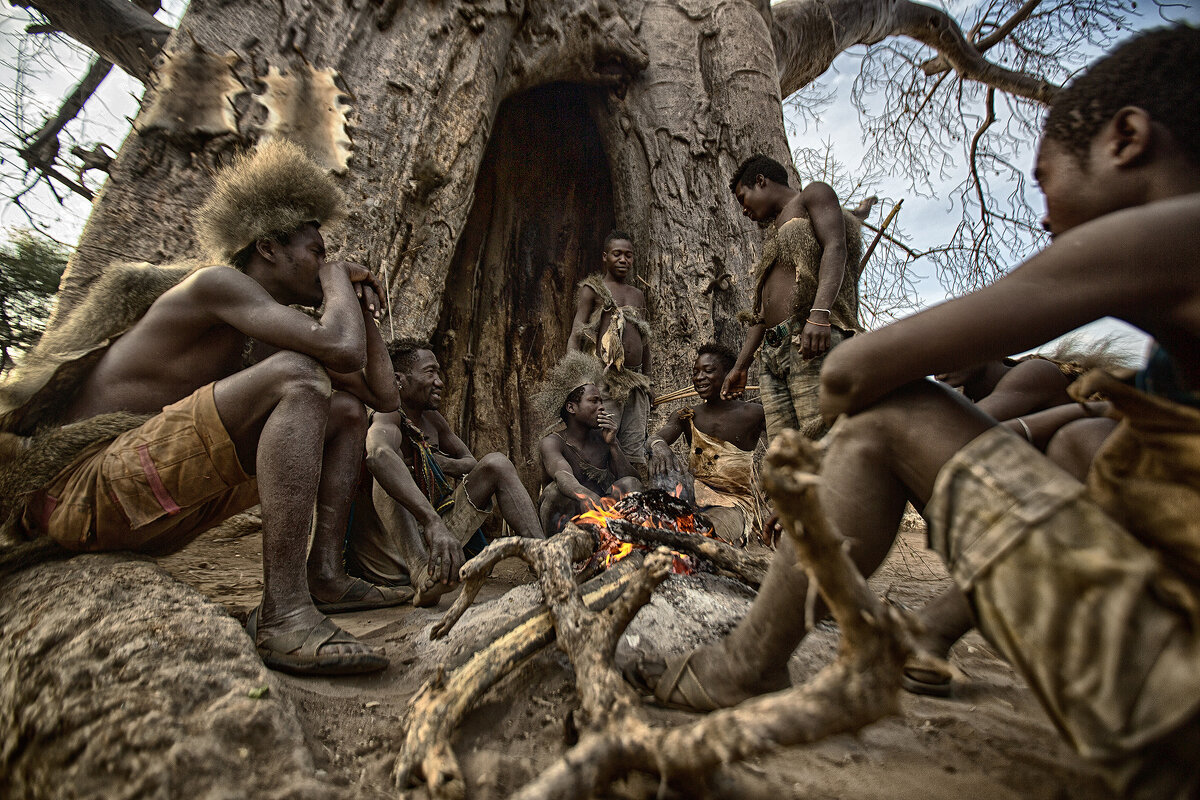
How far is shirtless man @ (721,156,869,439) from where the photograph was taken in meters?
3.21

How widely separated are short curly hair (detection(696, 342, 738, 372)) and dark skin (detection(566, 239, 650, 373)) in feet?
1.59

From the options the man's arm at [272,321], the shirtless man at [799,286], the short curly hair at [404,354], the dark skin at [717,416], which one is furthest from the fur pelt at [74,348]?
the dark skin at [717,416]

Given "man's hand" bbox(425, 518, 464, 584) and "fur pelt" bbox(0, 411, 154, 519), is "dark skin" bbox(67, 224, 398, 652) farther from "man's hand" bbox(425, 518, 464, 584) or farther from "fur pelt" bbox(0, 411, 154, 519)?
"man's hand" bbox(425, 518, 464, 584)

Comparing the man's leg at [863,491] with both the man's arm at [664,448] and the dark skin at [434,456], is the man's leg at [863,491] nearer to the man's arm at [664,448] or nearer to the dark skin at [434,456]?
the dark skin at [434,456]

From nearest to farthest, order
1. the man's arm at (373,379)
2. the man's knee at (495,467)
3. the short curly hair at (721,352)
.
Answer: the man's arm at (373,379) < the man's knee at (495,467) < the short curly hair at (721,352)

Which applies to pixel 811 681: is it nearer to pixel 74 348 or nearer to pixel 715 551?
pixel 715 551

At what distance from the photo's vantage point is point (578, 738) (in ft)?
4.07

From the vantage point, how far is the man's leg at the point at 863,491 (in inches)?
39.6

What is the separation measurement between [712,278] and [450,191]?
2186mm

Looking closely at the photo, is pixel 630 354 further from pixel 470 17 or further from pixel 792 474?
pixel 792 474

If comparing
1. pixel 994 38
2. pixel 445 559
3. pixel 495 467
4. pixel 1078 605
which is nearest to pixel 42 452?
pixel 445 559

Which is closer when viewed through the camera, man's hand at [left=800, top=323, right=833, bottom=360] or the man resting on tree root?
the man resting on tree root

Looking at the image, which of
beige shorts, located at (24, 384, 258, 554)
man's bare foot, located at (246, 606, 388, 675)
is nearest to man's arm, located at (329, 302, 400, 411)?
beige shorts, located at (24, 384, 258, 554)

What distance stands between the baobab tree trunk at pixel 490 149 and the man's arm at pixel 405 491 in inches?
31.5
